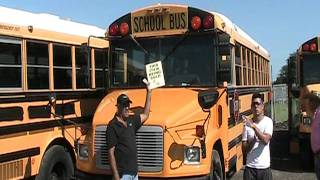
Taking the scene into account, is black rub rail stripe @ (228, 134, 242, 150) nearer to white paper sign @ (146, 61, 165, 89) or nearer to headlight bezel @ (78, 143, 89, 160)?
white paper sign @ (146, 61, 165, 89)

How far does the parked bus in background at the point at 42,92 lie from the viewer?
7.17 m

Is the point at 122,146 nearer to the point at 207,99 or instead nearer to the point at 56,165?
the point at 207,99

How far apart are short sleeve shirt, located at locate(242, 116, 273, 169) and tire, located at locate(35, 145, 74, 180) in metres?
3.11

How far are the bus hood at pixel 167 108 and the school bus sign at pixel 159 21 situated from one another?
81 centimetres

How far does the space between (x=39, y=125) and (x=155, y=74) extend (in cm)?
184

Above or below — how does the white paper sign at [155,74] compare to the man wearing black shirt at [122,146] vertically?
above

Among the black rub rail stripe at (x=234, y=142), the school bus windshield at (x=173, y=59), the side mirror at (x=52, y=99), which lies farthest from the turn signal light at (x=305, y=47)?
the side mirror at (x=52, y=99)

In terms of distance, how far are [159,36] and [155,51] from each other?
0.68 feet

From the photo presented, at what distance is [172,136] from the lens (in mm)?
6508

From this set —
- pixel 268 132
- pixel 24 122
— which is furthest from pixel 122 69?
pixel 268 132

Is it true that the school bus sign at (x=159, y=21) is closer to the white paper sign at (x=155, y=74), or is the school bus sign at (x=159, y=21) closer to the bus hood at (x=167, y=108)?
the white paper sign at (x=155, y=74)

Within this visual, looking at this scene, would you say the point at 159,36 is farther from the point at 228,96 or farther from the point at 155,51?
the point at 228,96

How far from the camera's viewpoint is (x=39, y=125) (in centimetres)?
782

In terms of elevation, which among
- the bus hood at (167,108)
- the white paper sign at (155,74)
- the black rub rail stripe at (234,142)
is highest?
the white paper sign at (155,74)
